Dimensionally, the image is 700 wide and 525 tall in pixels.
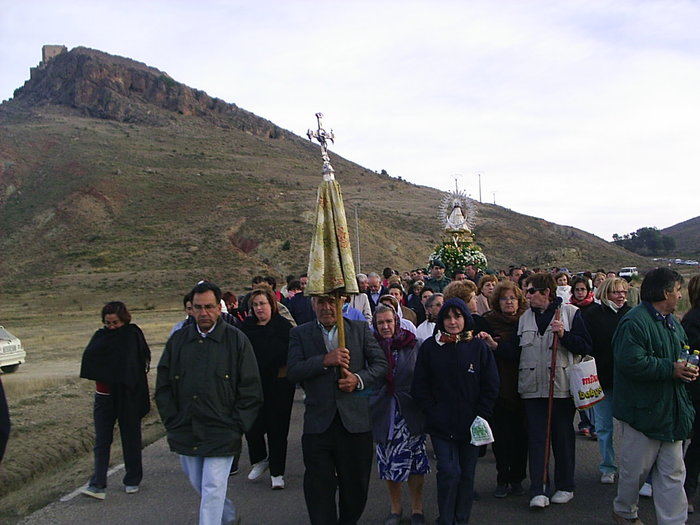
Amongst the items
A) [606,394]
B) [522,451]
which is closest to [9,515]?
[522,451]

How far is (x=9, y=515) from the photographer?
6.75 m

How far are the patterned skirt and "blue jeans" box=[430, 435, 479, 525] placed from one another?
38 cm

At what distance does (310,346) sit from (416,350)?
1.24 meters

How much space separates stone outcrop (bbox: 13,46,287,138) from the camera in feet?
429

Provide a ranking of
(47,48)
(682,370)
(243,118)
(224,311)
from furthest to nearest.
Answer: (47,48) < (243,118) < (224,311) < (682,370)

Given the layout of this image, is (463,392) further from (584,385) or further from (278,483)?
(278,483)

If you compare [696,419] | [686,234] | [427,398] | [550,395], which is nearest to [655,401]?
[550,395]

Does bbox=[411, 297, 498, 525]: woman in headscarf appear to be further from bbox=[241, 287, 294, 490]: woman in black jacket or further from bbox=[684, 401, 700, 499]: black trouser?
bbox=[241, 287, 294, 490]: woman in black jacket

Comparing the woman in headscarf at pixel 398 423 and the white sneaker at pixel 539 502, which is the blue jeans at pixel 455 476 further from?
the white sneaker at pixel 539 502

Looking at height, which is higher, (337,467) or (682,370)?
(682,370)

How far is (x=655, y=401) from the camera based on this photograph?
5227 mm

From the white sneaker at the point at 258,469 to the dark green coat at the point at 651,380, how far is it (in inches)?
154

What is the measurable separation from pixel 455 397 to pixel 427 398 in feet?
0.82

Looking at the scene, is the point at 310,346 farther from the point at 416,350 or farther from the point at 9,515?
the point at 9,515
